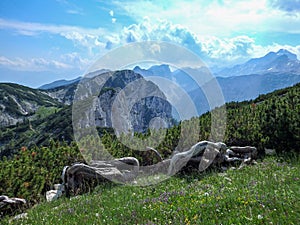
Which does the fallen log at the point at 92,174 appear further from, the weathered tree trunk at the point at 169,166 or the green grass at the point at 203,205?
the green grass at the point at 203,205

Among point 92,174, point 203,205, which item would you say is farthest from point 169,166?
point 203,205

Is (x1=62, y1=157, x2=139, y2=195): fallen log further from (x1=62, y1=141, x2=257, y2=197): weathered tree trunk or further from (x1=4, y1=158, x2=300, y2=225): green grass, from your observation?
A: (x1=4, y1=158, x2=300, y2=225): green grass

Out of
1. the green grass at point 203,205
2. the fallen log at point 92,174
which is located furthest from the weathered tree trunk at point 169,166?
the green grass at point 203,205

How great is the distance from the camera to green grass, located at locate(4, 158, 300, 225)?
20.1 ft

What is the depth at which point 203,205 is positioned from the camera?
7270mm

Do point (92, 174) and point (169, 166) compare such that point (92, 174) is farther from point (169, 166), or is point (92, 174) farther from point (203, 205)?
point (203, 205)

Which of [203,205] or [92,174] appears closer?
[203,205]

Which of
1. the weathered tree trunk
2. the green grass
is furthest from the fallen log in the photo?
the green grass

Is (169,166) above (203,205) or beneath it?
beneath

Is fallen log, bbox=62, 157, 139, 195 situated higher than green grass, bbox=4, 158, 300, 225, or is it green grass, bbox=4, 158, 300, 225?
green grass, bbox=4, 158, 300, 225

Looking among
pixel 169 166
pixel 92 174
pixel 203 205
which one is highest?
pixel 203 205

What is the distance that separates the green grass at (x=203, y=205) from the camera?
612 cm

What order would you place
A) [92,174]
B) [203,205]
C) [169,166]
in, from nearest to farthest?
[203,205]
[92,174]
[169,166]

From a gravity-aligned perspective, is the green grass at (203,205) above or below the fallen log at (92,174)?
above
